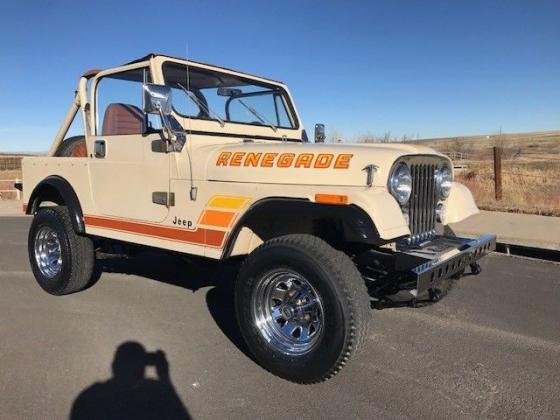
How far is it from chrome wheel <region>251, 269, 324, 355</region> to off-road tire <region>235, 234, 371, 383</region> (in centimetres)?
5

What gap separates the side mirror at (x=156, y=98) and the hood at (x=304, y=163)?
0.50 m

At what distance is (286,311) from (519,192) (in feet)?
36.1

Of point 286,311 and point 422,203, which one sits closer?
point 286,311

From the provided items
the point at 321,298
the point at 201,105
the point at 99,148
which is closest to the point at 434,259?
the point at 321,298

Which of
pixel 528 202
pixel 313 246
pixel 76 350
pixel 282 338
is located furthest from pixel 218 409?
pixel 528 202

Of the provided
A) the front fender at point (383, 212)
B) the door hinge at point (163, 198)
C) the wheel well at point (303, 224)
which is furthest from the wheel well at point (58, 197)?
the front fender at point (383, 212)

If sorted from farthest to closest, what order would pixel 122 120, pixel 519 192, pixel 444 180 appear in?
pixel 519 192 < pixel 122 120 < pixel 444 180

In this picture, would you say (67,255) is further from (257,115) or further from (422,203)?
(422,203)

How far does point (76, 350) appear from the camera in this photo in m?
3.95

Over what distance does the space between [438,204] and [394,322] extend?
3.69ft

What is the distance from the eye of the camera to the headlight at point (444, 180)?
162 inches

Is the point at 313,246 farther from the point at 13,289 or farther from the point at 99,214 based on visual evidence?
the point at 13,289

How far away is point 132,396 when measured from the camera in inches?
127

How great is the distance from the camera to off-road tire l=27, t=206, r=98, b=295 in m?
5.19
